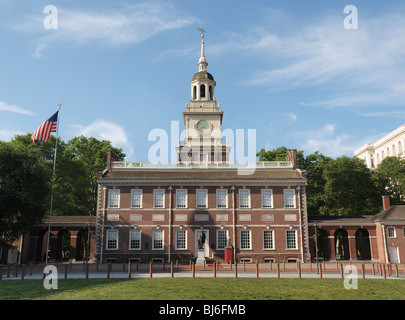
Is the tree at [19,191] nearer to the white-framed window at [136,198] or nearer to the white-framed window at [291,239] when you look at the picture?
the white-framed window at [136,198]

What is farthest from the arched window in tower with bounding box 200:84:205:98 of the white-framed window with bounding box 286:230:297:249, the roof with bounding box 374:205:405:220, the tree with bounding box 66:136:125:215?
the roof with bounding box 374:205:405:220

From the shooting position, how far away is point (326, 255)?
123 ft

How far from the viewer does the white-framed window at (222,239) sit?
36250 millimetres

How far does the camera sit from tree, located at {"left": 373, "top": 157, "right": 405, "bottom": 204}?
50644 mm

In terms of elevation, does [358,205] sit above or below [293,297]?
above

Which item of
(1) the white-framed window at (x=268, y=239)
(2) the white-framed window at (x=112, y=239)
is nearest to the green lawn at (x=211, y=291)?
(1) the white-framed window at (x=268, y=239)

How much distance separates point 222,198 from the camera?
123 ft

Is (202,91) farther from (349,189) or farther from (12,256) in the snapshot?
(12,256)

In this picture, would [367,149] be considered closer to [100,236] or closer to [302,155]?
[302,155]

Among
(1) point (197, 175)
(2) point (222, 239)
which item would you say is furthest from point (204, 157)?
(2) point (222, 239)

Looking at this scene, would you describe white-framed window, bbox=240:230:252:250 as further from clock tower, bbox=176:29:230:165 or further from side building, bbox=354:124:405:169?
side building, bbox=354:124:405:169
